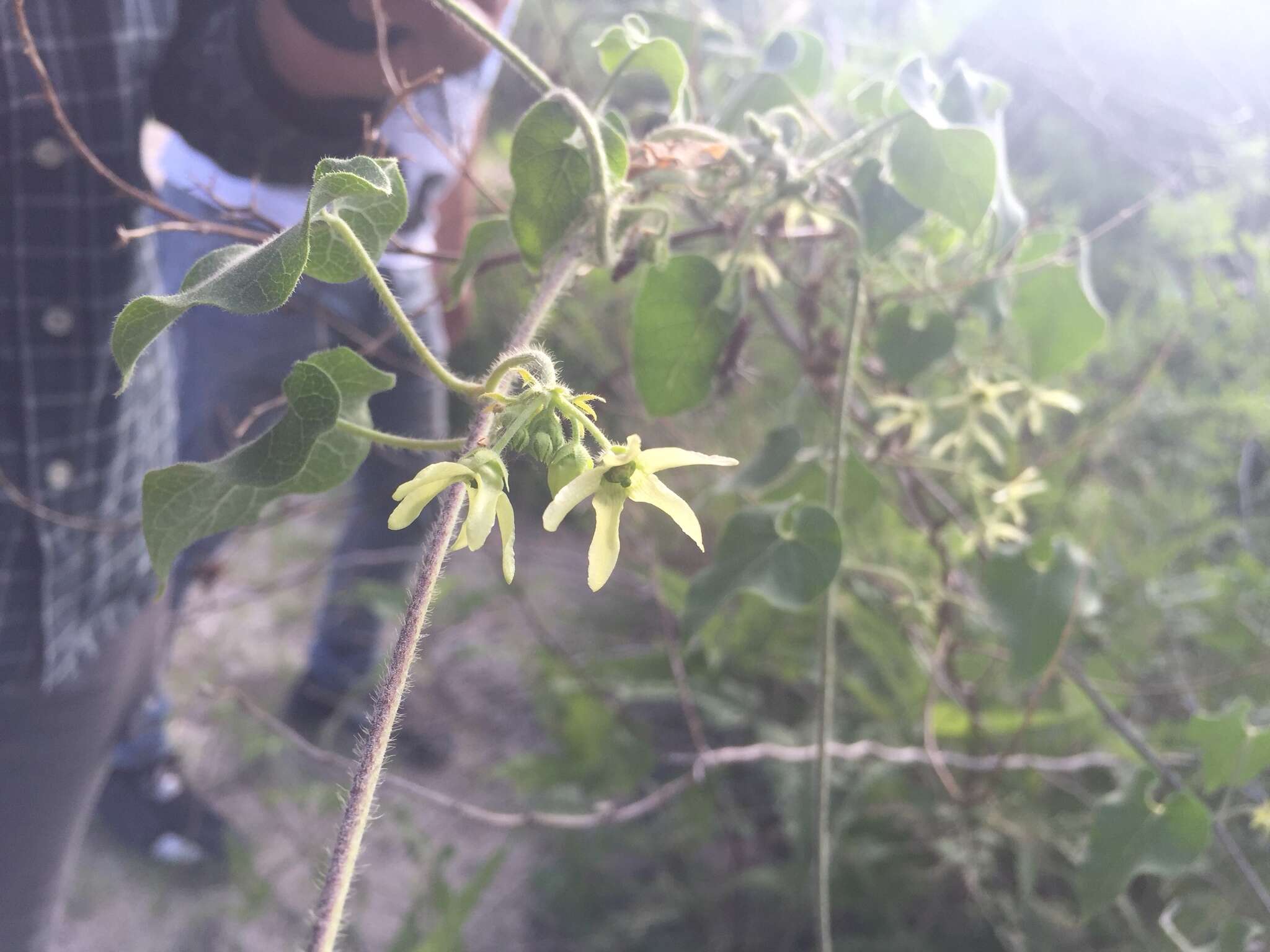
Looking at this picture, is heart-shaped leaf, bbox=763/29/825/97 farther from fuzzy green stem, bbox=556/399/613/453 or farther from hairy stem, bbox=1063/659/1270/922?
hairy stem, bbox=1063/659/1270/922

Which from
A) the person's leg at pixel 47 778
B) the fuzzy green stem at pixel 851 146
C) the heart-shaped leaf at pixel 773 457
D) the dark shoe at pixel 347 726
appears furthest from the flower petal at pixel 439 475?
the dark shoe at pixel 347 726

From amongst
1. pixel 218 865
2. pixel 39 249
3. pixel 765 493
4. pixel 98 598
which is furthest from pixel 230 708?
pixel 765 493

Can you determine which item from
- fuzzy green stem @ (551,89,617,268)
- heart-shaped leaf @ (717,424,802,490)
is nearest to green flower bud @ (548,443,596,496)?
fuzzy green stem @ (551,89,617,268)

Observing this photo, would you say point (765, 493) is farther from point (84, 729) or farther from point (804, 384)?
point (84, 729)

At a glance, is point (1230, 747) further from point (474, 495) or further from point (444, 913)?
point (444, 913)

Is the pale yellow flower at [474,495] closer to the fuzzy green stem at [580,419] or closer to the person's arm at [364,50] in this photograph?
the fuzzy green stem at [580,419]

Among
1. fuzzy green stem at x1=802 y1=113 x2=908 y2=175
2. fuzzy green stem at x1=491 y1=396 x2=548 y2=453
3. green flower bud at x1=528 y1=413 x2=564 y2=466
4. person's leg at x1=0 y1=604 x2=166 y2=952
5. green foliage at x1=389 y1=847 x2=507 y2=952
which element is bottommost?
green foliage at x1=389 y1=847 x2=507 y2=952

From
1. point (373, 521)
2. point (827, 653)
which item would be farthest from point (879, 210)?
point (373, 521)
